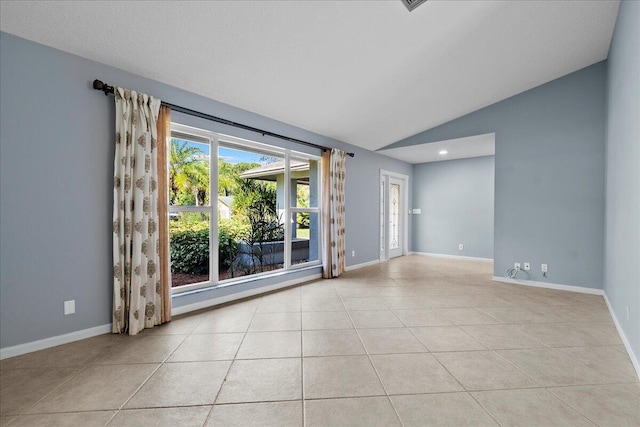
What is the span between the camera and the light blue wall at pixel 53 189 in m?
2.24

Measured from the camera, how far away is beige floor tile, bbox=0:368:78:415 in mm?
1703

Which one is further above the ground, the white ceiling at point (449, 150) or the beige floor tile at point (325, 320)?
the white ceiling at point (449, 150)

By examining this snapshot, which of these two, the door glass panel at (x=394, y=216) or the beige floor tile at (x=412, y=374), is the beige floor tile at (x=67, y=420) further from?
the door glass panel at (x=394, y=216)

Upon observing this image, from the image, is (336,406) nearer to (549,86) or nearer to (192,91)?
(192,91)

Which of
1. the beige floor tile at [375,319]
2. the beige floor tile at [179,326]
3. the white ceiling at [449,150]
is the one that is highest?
the white ceiling at [449,150]

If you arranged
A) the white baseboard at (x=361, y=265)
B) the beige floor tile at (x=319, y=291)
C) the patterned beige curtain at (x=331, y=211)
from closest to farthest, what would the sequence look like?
the beige floor tile at (x=319, y=291) → the patterned beige curtain at (x=331, y=211) → the white baseboard at (x=361, y=265)

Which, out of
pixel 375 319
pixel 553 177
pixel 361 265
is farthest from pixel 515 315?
pixel 361 265

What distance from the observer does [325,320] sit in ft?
10.1

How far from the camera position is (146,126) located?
284 cm

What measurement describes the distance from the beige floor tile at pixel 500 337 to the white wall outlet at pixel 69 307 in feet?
11.8

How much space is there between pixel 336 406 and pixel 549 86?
5396 mm

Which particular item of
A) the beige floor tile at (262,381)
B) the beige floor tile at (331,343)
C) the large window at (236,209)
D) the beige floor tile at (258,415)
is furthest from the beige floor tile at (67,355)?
the beige floor tile at (331,343)

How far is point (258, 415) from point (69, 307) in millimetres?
2076

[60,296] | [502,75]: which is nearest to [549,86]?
[502,75]
